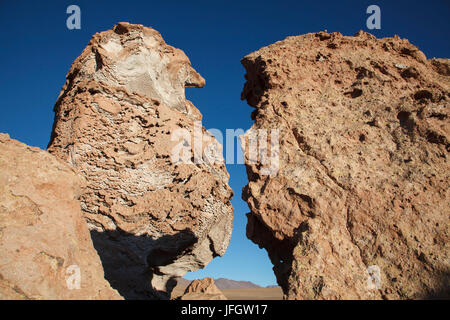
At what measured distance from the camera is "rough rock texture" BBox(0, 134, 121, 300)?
3.36 m

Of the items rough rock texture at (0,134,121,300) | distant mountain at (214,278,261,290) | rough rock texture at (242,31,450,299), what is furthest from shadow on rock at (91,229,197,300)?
distant mountain at (214,278,261,290)

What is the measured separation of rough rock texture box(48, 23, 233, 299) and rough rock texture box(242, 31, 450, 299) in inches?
105

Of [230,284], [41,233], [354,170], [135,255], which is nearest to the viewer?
[41,233]

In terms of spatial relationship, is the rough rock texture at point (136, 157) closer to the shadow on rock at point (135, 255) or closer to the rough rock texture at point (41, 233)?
the shadow on rock at point (135, 255)

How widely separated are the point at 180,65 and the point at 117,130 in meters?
3.06

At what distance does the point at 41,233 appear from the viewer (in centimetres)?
371

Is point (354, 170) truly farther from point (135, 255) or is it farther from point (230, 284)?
point (230, 284)

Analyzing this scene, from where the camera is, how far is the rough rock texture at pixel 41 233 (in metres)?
3.36

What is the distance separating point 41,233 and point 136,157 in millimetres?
3864

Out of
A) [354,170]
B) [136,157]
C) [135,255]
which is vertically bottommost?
[135,255]

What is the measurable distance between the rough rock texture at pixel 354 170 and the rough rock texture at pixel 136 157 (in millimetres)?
2663

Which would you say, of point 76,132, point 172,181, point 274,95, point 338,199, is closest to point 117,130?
point 76,132

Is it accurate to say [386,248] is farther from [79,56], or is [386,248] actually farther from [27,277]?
[79,56]

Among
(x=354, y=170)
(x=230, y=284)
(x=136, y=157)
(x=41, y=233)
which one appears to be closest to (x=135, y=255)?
(x=136, y=157)
